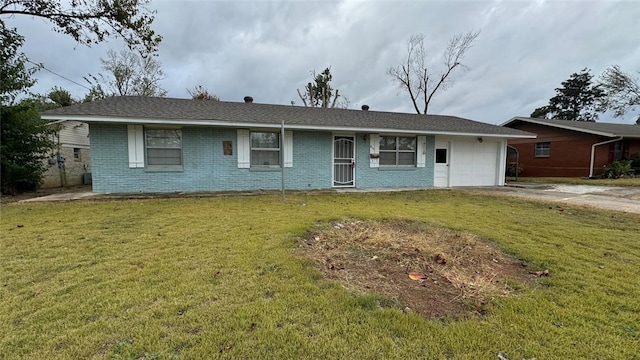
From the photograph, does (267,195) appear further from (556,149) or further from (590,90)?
(590,90)

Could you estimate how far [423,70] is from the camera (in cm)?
2664

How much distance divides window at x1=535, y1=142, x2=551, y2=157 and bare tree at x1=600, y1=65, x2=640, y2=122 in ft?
50.4

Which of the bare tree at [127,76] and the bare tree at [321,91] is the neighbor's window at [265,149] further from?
the bare tree at [321,91]

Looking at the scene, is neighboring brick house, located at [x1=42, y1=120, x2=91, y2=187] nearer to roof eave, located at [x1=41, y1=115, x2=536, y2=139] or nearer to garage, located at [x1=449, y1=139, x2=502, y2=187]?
roof eave, located at [x1=41, y1=115, x2=536, y2=139]

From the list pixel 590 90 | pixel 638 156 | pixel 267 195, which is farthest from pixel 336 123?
pixel 590 90

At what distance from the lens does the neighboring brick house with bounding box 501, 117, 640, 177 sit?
16.5 metres

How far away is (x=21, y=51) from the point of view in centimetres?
1119

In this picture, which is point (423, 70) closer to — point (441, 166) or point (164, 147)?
point (441, 166)

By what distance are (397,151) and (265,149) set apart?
5.59 meters

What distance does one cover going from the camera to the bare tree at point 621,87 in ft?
85.0

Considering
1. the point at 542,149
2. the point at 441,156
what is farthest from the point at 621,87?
the point at 441,156

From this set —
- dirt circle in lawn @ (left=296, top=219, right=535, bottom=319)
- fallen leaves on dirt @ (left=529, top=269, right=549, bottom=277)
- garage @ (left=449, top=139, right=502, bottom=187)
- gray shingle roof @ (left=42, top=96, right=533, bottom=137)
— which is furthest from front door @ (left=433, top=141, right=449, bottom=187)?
fallen leaves on dirt @ (left=529, top=269, right=549, bottom=277)

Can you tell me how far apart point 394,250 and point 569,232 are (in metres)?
3.68

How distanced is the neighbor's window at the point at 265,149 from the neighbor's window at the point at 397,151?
443cm
